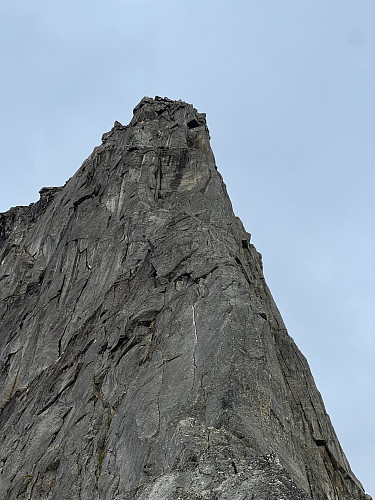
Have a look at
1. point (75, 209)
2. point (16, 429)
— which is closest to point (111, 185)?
point (75, 209)

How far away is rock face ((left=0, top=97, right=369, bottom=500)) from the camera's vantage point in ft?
94.2

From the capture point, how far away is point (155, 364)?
36.0 m

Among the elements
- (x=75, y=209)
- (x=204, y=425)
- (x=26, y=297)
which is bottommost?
(x=204, y=425)

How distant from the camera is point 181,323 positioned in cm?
3769

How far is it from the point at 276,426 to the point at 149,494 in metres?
8.72

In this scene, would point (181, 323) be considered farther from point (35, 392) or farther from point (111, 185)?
point (111, 185)

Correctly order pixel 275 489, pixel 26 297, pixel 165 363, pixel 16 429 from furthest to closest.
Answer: pixel 26 297
pixel 16 429
pixel 165 363
pixel 275 489

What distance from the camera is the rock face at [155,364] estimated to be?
2872 cm

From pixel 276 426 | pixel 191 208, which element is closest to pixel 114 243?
pixel 191 208

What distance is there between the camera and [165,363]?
3553 centimetres

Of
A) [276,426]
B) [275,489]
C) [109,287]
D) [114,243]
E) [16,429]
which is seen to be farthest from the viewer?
[114,243]

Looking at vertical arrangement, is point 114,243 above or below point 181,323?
above

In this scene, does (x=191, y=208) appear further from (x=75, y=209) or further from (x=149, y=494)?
(x=149, y=494)

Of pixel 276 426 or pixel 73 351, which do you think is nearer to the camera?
pixel 276 426
